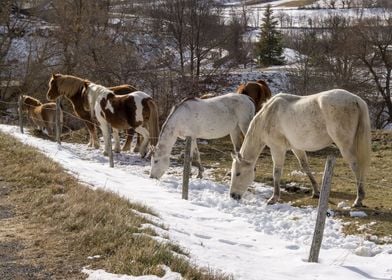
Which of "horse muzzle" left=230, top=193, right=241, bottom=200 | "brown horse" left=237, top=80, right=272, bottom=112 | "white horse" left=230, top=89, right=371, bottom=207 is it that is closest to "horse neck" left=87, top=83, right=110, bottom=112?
"brown horse" left=237, top=80, right=272, bottom=112

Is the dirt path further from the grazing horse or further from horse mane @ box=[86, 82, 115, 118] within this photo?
the grazing horse

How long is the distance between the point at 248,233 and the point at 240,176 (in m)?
2.18

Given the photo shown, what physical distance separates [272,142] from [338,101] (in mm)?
1494

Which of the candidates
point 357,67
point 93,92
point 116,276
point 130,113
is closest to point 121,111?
point 130,113

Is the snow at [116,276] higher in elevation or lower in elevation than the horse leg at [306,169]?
higher

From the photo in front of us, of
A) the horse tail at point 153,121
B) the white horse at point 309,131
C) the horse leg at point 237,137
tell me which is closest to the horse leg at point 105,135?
the horse tail at point 153,121

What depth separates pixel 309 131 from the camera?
7773 millimetres

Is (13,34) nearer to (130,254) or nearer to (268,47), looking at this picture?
(268,47)

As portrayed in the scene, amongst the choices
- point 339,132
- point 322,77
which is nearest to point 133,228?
point 339,132

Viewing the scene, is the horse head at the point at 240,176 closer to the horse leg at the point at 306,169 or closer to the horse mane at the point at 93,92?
the horse leg at the point at 306,169

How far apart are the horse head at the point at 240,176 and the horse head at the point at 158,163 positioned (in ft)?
6.17

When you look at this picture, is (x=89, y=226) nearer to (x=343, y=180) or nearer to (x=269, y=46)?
(x=343, y=180)

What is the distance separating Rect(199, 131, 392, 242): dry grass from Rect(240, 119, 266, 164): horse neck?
0.94 meters

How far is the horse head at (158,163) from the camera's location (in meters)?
9.89
